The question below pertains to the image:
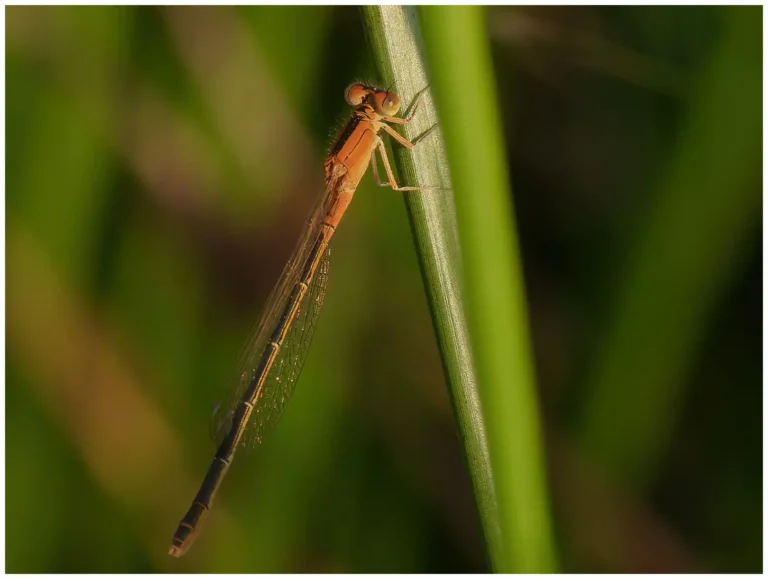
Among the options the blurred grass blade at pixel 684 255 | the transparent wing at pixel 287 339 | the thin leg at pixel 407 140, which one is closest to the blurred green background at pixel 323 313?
the blurred grass blade at pixel 684 255

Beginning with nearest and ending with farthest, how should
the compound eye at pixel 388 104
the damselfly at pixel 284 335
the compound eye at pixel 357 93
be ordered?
the compound eye at pixel 388 104, the compound eye at pixel 357 93, the damselfly at pixel 284 335

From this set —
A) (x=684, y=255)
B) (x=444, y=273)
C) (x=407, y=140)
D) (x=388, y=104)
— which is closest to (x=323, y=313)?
(x=388, y=104)

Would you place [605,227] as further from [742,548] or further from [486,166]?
[486,166]

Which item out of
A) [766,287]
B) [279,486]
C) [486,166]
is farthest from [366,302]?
[486,166]

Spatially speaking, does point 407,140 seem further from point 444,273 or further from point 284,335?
point 284,335

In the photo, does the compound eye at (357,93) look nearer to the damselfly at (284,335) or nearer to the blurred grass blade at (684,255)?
the damselfly at (284,335)
